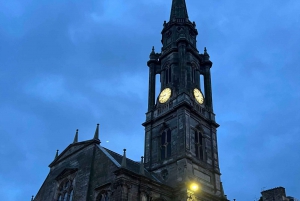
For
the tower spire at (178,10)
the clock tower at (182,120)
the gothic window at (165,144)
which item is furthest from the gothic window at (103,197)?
the tower spire at (178,10)

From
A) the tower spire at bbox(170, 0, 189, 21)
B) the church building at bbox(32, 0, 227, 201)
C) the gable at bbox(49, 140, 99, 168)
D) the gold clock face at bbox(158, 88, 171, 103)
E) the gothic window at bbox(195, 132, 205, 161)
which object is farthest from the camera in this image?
the tower spire at bbox(170, 0, 189, 21)

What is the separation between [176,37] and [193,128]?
53.2 feet

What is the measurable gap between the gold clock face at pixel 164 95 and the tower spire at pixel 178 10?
14.0 meters

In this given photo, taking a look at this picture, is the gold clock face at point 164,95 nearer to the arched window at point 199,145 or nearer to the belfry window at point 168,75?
the belfry window at point 168,75

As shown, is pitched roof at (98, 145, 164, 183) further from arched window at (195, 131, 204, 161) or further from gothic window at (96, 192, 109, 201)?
arched window at (195, 131, 204, 161)

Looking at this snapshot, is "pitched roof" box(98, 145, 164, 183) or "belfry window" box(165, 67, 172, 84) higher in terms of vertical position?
"belfry window" box(165, 67, 172, 84)

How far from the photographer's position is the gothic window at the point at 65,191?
38656mm

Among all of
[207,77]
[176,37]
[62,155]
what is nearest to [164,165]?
[62,155]

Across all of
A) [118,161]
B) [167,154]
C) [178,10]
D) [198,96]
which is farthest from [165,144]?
[178,10]

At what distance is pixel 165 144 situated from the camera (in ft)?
150

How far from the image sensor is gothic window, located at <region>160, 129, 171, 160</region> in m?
44.8

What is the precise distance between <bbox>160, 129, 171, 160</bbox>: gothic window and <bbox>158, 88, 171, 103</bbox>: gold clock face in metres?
4.86

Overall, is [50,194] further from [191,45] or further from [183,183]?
[191,45]

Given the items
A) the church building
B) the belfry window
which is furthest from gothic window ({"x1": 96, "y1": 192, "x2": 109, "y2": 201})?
the belfry window
